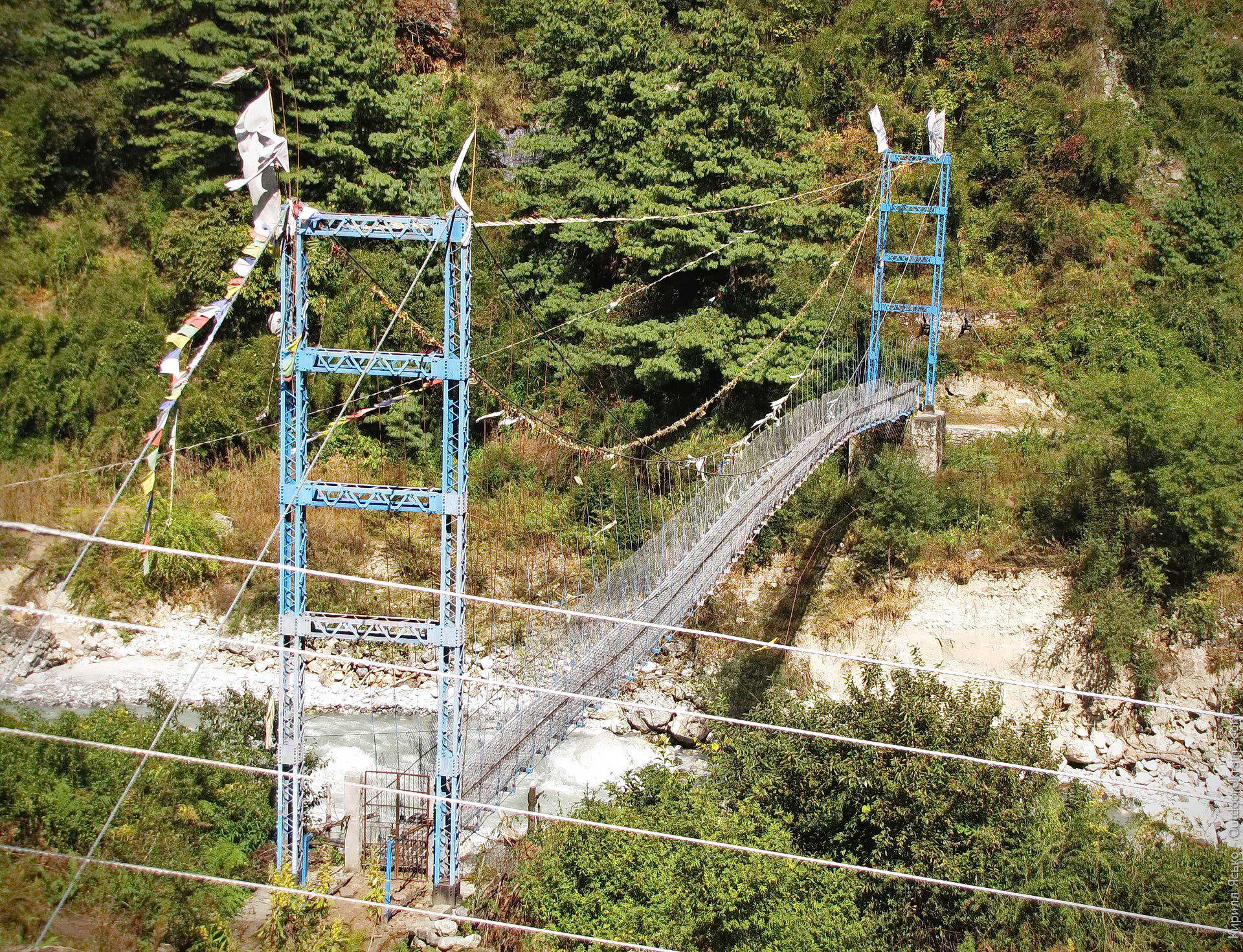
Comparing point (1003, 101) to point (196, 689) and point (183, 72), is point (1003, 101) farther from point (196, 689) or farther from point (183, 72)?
→ point (196, 689)

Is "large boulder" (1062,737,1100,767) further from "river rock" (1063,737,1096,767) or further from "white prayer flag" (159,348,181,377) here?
Result: "white prayer flag" (159,348,181,377)

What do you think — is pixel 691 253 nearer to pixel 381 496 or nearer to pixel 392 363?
pixel 392 363

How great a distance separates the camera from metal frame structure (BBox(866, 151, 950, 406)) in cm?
1007

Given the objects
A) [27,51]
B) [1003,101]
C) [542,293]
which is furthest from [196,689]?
[1003,101]

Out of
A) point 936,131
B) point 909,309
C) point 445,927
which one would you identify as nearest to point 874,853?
point 445,927

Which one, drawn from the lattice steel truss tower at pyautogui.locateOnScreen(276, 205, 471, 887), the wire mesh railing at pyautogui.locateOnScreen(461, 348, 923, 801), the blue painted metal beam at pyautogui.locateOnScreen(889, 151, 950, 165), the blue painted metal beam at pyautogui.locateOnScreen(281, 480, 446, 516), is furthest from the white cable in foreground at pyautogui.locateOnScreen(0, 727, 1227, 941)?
the blue painted metal beam at pyautogui.locateOnScreen(889, 151, 950, 165)

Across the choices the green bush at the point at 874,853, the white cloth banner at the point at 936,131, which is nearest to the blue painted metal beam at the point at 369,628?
the green bush at the point at 874,853

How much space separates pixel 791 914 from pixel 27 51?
37.1ft

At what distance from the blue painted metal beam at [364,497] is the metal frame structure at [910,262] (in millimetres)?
5641

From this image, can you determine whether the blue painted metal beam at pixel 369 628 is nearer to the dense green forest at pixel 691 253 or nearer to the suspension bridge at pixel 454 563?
the suspension bridge at pixel 454 563

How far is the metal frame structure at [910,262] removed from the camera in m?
10.1

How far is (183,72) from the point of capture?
1077cm

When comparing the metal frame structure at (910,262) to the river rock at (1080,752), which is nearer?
the river rock at (1080,752)

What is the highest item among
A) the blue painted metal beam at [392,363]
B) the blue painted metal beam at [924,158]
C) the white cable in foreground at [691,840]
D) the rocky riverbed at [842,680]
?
the blue painted metal beam at [924,158]
